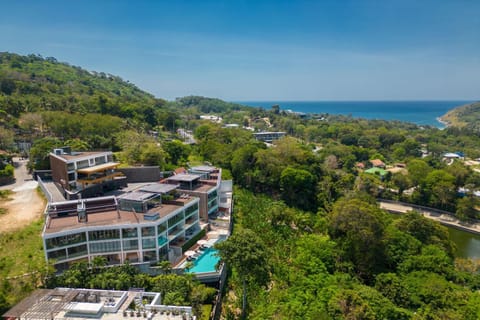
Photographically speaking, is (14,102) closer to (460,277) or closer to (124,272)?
(124,272)

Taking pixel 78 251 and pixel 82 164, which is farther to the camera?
pixel 82 164

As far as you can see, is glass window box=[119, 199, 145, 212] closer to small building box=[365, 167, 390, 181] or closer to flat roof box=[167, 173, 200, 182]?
flat roof box=[167, 173, 200, 182]

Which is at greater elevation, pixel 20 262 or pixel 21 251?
pixel 21 251

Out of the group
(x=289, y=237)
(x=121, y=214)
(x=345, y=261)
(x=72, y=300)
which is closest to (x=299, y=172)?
(x=289, y=237)

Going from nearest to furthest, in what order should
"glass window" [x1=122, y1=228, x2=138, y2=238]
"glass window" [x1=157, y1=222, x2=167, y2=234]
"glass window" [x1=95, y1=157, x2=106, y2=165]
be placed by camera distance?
"glass window" [x1=122, y1=228, x2=138, y2=238] → "glass window" [x1=157, y1=222, x2=167, y2=234] → "glass window" [x1=95, y1=157, x2=106, y2=165]

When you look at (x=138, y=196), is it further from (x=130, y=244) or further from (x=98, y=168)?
(x=98, y=168)

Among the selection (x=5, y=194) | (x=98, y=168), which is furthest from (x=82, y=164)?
(x=5, y=194)

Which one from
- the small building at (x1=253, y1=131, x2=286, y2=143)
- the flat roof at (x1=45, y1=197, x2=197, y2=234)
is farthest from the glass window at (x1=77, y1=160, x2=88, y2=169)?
the small building at (x1=253, y1=131, x2=286, y2=143)
